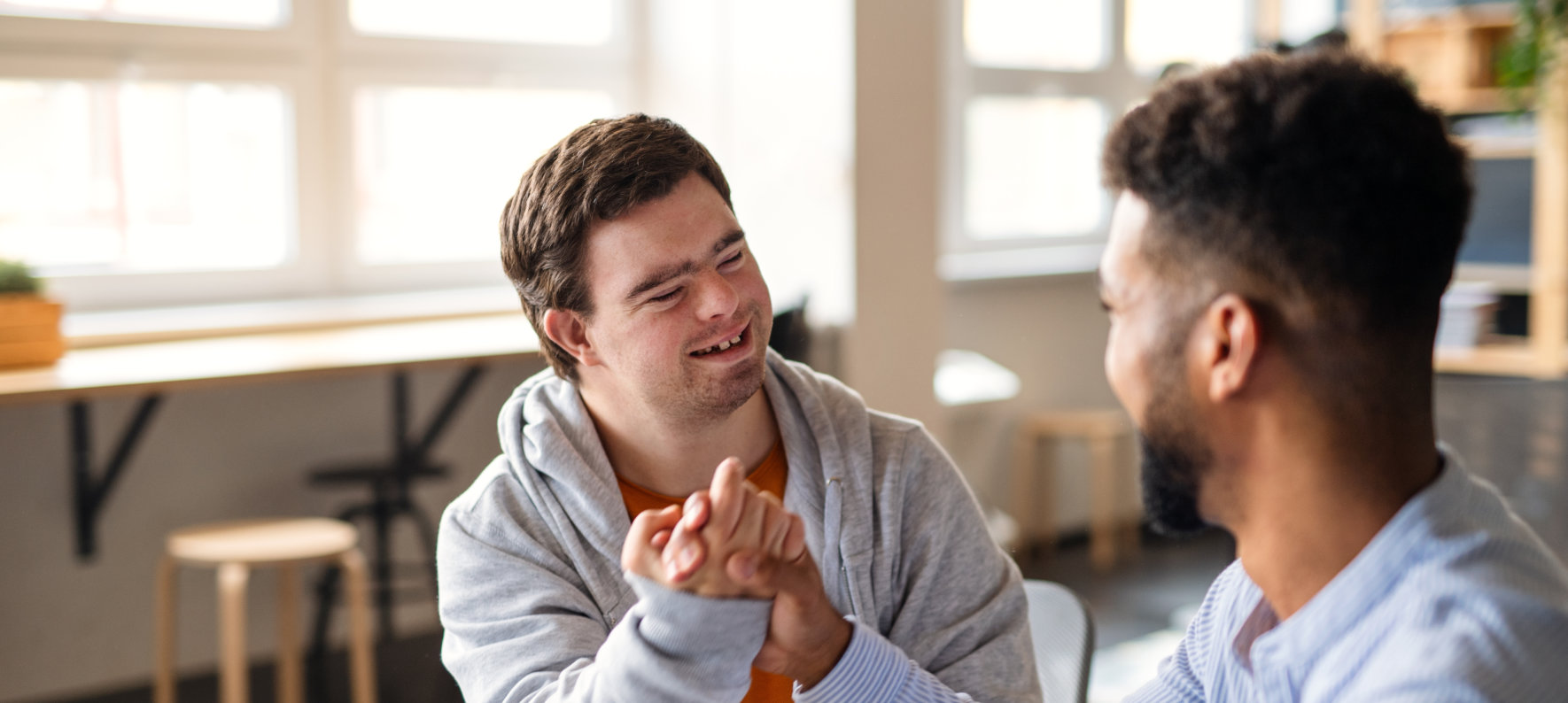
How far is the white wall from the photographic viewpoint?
2943 millimetres

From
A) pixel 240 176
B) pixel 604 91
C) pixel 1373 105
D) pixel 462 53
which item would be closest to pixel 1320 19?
pixel 604 91

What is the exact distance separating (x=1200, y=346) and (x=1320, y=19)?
441 centimetres

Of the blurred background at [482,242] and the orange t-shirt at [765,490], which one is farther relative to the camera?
the blurred background at [482,242]

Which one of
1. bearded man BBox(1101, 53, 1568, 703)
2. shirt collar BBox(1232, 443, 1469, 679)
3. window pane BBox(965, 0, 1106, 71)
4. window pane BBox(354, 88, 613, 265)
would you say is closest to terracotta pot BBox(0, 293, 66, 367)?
window pane BBox(354, 88, 613, 265)

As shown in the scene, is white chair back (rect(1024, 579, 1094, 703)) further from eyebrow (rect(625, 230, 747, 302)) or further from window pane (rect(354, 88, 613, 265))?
window pane (rect(354, 88, 613, 265))

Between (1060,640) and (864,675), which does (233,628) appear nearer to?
(1060,640)

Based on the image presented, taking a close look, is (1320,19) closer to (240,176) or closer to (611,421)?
(240,176)

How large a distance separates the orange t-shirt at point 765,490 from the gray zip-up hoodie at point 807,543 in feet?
0.09

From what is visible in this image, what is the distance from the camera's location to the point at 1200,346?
88 centimetres

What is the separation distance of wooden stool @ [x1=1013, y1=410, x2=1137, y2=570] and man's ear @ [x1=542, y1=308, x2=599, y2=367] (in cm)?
309

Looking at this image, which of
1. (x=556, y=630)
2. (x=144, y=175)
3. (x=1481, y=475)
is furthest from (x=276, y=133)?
(x=1481, y=475)

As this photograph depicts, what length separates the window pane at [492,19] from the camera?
350 cm

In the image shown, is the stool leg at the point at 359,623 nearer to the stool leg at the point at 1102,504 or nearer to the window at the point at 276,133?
the window at the point at 276,133

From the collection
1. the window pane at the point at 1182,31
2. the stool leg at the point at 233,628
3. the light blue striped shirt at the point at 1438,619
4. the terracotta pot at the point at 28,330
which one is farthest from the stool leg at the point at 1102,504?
the light blue striped shirt at the point at 1438,619
